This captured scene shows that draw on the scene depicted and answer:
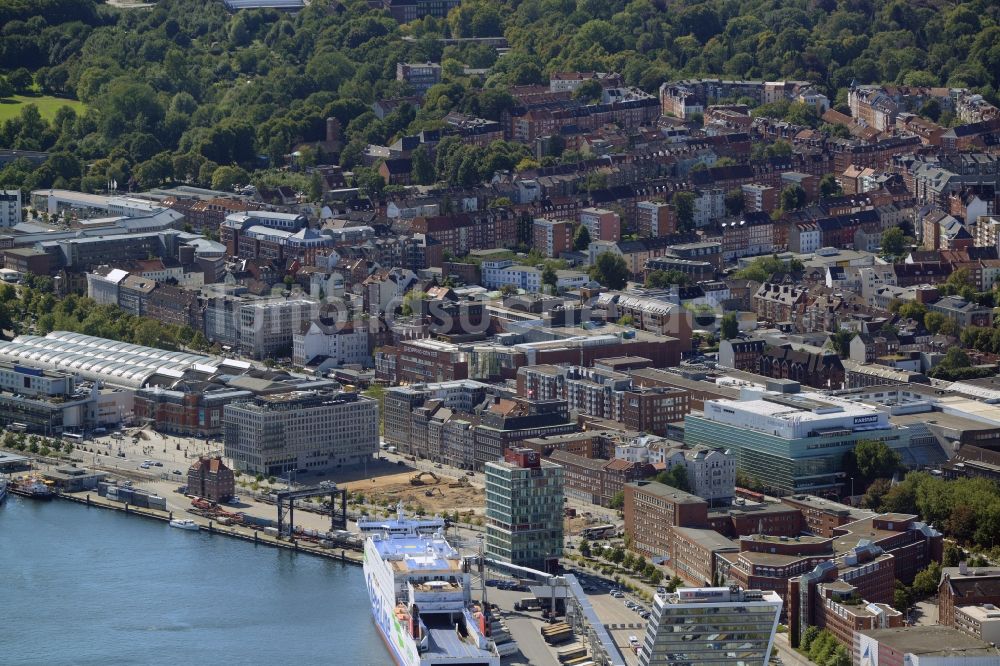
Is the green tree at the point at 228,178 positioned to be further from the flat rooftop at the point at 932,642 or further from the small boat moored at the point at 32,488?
the flat rooftop at the point at 932,642

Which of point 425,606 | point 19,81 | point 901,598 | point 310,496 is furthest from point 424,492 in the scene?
point 19,81

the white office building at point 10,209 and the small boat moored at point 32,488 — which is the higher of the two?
the white office building at point 10,209

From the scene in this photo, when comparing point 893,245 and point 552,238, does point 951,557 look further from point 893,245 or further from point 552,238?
point 552,238

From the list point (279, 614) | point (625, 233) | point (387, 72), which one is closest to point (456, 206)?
point (625, 233)

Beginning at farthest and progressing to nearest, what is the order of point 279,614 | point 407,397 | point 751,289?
point 751,289 < point 407,397 < point 279,614

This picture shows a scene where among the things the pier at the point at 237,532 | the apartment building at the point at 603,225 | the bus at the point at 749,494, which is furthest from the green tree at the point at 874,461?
the apartment building at the point at 603,225

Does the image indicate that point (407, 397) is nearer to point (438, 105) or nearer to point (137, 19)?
Result: point (438, 105)
